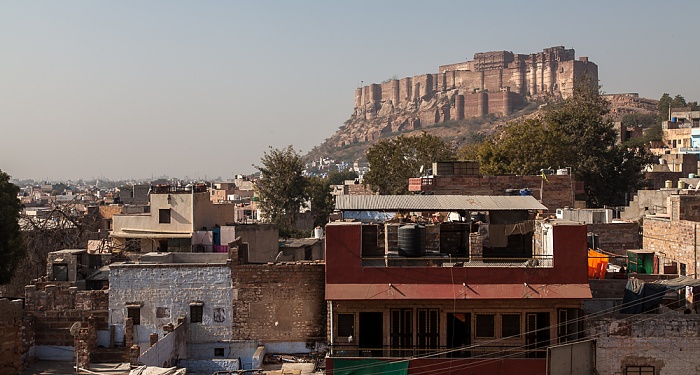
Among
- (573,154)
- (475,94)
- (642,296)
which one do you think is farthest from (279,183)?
(475,94)

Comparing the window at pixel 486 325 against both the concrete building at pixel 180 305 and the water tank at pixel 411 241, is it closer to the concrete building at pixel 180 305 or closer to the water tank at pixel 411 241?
the water tank at pixel 411 241

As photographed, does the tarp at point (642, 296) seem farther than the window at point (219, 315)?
No

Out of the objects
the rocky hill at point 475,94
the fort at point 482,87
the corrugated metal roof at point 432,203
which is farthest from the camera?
the fort at point 482,87

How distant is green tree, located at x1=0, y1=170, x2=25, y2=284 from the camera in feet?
91.9

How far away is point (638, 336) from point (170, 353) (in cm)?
854

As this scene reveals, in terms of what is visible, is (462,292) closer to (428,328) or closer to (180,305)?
(428,328)

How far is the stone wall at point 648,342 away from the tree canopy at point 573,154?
24490mm

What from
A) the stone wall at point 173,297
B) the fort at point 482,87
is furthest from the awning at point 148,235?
the fort at point 482,87

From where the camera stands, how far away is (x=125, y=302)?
17.1 meters

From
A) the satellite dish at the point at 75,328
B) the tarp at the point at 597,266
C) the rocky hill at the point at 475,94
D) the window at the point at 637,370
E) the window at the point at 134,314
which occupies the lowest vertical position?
the window at the point at 637,370

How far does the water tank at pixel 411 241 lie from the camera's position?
15.8 metres

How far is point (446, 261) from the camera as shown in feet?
51.5

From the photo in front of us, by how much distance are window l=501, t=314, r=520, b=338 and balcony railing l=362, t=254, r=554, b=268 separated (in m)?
0.92

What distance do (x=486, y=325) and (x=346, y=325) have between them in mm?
2533
